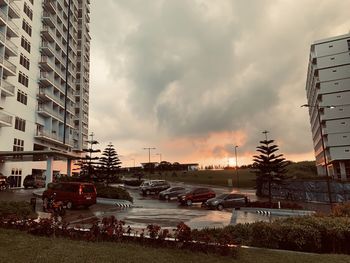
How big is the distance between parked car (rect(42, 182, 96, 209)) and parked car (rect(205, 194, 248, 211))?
1124 cm

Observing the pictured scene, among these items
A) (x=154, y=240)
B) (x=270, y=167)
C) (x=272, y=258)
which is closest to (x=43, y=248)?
(x=154, y=240)

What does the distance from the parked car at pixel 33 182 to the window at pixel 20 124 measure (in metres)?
7.35

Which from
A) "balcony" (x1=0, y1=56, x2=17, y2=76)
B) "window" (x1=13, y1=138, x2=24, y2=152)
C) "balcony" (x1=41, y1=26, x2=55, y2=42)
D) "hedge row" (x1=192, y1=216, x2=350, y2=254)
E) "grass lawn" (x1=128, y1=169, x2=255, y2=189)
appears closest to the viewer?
"hedge row" (x1=192, y1=216, x2=350, y2=254)

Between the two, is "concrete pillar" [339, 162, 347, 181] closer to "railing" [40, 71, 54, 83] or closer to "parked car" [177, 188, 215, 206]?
"parked car" [177, 188, 215, 206]

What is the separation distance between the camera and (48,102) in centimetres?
5838

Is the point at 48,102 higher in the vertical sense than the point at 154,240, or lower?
higher

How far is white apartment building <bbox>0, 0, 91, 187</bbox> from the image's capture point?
42.0 m

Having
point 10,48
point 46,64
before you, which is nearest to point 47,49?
point 46,64

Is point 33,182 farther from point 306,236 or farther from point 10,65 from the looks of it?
point 306,236

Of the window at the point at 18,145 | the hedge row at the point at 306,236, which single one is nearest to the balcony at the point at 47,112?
the window at the point at 18,145

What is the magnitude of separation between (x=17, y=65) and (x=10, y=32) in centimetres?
483

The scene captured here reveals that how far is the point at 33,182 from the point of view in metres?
46.5

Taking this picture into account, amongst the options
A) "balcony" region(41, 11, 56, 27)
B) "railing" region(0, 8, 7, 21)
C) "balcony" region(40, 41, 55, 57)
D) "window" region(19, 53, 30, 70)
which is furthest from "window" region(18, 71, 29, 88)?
"balcony" region(41, 11, 56, 27)

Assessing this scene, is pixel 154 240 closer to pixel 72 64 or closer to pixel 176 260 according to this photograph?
pixel 176 260
